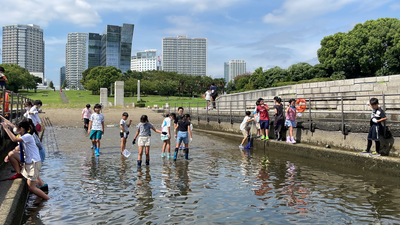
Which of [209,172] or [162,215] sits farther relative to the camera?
[209,172]

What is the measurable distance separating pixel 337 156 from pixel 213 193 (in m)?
5.18

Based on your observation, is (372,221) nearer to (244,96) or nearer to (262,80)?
(244,96)

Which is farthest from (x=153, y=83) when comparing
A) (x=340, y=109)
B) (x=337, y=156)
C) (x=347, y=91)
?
(x=337, y=156)

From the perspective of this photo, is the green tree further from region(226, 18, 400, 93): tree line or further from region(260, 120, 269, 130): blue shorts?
region(260, 120, 269, 130): blue shorts

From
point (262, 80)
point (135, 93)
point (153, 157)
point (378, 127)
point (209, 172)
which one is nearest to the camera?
point (378, 127)

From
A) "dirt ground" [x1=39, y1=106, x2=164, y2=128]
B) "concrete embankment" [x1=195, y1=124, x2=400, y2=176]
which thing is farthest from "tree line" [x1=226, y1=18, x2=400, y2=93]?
"concrete embankment" [x1=195, y1=124, x2=400, y2=176]

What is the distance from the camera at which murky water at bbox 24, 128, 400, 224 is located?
5246 millimetres

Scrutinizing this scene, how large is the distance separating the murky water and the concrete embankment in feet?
0.79

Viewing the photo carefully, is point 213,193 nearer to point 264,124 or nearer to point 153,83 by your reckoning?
point 264,124

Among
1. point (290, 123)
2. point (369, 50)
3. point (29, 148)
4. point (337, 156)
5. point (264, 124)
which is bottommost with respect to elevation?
point (337, 156)

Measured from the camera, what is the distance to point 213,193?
6.71 meters

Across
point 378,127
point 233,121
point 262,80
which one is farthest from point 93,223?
point 262,80

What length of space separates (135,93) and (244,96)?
74.3 m

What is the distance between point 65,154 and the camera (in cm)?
1217
